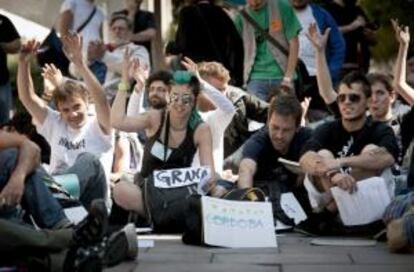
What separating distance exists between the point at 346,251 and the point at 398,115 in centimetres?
252

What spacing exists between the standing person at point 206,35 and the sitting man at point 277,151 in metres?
2.45

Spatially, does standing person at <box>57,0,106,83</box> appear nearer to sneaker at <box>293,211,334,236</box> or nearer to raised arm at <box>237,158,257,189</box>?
raised arm at <box>237,158,257,189</box>

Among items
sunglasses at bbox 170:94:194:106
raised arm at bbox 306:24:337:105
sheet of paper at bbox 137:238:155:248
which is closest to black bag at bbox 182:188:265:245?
sheet of paper at bbox 137:238:155:248

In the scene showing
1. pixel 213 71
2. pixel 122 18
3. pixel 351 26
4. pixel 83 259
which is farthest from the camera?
pixel 351 26

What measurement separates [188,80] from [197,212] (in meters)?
1.38

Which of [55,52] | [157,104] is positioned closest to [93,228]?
[157,104]

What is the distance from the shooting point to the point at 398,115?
11422 mm

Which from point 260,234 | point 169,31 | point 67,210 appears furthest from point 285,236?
point 169,31

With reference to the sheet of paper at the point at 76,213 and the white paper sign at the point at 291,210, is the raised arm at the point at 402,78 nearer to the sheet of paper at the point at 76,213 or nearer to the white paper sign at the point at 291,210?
the white paper sign at the point at 291,210

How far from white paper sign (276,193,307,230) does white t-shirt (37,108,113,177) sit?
144 centimetres

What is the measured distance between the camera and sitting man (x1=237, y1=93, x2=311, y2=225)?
1037 cm

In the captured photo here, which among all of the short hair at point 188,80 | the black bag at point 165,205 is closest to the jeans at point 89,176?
the black bag at point 165,205

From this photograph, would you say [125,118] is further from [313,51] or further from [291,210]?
[313,51]

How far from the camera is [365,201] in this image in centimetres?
970
